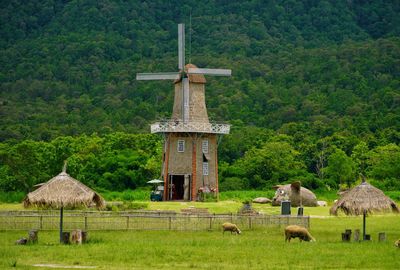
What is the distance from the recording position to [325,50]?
429 feet

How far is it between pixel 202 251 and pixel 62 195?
6.45m

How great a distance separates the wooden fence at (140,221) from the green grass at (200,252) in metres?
0.76

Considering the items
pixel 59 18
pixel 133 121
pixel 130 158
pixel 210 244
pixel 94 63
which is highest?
pixel 59 18

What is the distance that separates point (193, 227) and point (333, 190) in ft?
104

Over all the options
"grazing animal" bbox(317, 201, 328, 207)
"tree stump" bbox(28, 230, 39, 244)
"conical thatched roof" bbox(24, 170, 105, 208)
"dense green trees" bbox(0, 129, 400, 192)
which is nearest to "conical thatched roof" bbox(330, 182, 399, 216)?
"conical thatched roof" bbox(24, 170, 105, 208)

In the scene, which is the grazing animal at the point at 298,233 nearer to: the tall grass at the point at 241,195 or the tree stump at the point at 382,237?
the tree stump at the point at 382,237

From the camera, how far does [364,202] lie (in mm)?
33031

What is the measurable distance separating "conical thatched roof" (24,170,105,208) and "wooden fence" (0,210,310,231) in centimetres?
259

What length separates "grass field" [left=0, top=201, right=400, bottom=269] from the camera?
25.7m

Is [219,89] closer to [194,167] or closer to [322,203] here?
[194,167]

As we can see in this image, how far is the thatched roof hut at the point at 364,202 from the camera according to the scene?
32.9 metres

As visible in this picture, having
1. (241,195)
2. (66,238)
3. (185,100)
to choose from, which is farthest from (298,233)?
(241,195)

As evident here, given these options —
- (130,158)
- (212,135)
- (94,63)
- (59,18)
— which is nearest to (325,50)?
(94,63)

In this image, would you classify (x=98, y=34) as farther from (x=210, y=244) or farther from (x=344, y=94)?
(x=210, y=244)
